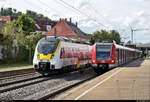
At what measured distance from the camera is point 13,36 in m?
36.9

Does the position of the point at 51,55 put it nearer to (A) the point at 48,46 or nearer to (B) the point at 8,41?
(A) the point at 48,46

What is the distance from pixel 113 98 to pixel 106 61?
1341cm

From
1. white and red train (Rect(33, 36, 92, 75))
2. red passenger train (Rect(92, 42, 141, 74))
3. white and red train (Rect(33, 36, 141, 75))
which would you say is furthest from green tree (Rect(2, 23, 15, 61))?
red passenger train (Rect(92, 42, 141, 74))

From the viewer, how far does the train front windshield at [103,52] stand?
22.1m

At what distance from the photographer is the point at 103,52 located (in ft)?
73.3

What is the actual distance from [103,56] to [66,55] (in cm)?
337

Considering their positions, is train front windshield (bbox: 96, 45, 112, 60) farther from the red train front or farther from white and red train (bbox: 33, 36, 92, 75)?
white and red train (bbox: 33, 36, 92, 75)

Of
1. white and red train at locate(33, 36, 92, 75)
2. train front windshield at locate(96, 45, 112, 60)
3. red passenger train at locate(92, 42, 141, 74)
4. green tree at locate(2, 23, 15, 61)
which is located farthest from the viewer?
green tree at locate(2, 23, 15, 61)

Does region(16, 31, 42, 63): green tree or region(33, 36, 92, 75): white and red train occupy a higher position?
region(16, 31, 42, 63): green tree

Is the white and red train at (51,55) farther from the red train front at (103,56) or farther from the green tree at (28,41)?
the green tree at (28,41)

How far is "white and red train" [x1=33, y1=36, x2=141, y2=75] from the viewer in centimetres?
1878

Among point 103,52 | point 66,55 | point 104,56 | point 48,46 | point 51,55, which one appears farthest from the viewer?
point 103,52

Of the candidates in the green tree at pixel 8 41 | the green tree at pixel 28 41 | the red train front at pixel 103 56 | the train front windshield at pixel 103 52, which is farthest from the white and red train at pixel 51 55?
the green tree at pixel 8 41

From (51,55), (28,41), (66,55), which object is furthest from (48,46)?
(28,41)
